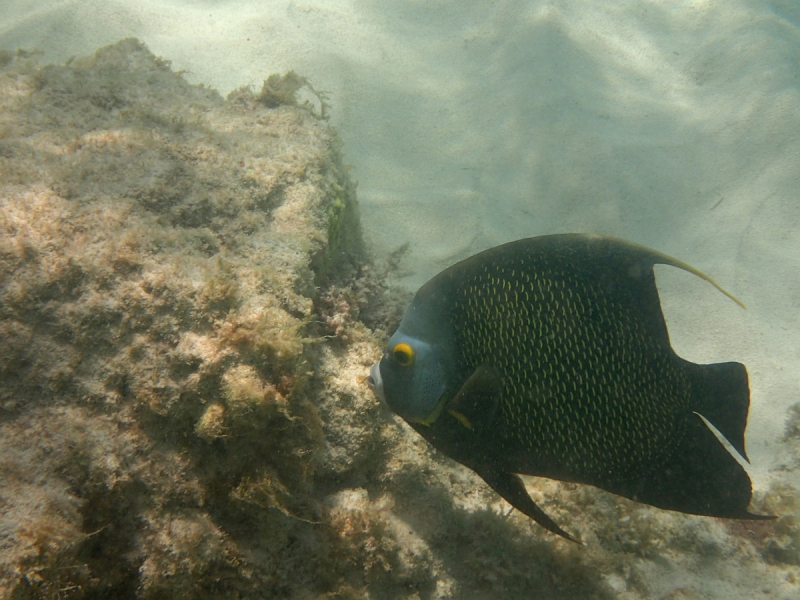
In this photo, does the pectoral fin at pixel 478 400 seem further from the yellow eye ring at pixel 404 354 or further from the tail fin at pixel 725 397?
the tail fin at pixel 725 397

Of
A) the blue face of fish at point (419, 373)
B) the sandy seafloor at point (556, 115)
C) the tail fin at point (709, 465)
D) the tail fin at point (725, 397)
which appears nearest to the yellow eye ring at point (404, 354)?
the blue face of fish at point (419, 373)

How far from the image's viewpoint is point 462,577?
2211mm

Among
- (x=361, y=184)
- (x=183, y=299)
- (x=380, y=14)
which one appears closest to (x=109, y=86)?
(x=183, y=299)

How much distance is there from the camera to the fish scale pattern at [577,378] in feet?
5.36

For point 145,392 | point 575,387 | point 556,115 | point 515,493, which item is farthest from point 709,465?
point 556,115

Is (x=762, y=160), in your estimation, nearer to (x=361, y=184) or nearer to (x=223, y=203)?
(x=361, y=184)

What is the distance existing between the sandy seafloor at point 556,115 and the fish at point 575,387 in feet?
8.28

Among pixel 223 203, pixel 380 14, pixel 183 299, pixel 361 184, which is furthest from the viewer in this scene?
pixel 380 14

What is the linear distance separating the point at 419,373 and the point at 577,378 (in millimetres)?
596

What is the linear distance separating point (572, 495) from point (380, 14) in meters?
7.42

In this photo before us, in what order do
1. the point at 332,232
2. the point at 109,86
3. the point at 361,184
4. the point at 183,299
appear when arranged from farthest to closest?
the point at 361,184, the point at 109,86, the point at 332,232, the point at 183,299

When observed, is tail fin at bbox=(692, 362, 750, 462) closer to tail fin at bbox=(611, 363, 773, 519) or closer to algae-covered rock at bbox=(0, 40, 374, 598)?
tail fin at bbox=(611, 363, 773, 519)

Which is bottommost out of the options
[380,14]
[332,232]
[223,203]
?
[332,232]

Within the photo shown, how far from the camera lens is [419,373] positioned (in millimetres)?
1681
